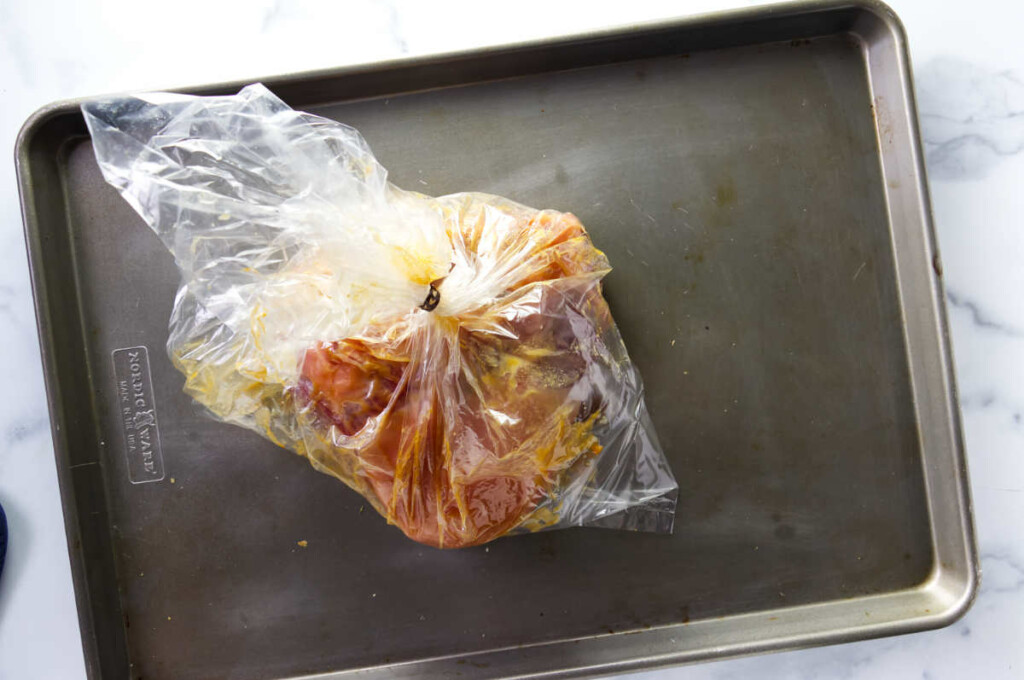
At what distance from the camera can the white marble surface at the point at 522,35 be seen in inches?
36.2

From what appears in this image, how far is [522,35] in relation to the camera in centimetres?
90

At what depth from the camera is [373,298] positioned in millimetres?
689

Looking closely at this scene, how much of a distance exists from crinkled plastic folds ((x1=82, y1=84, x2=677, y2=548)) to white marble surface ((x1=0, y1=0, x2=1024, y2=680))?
23 cm

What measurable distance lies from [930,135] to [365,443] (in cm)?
84

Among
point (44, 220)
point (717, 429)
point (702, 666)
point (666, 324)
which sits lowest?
point (702, 666)

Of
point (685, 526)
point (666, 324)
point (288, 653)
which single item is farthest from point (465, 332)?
point (288, 653)

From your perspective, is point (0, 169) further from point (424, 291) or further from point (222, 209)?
point (424, 291)

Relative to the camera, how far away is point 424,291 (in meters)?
0.69

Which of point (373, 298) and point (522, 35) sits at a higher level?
point (522, 35)

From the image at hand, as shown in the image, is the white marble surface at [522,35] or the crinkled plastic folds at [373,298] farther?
the white marble surface at [522,35]

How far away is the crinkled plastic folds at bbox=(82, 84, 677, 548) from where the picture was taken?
0.70 metres

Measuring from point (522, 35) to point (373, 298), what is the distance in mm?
442

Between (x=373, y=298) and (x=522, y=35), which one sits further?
(x=522, y=35)

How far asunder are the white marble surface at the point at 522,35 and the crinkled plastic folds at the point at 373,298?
0.75ft
